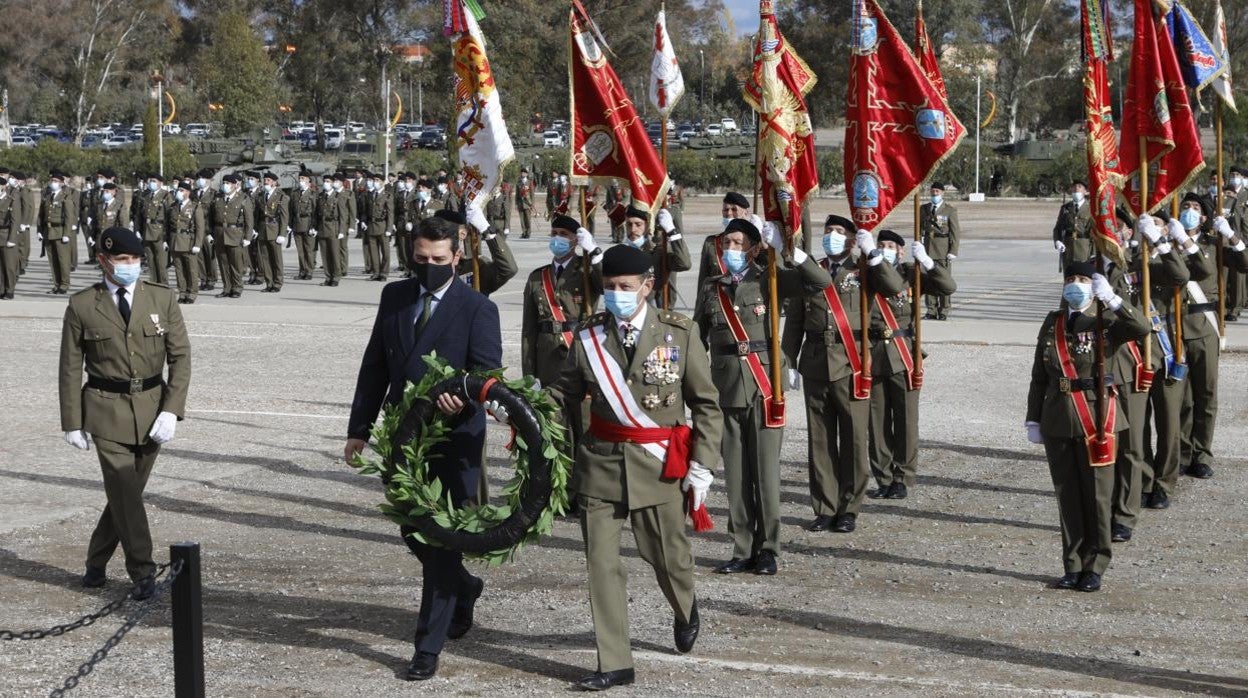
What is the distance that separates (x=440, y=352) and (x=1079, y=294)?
3.39m

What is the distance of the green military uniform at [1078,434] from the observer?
327 inches

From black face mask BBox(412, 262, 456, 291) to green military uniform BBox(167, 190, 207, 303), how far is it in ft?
53.2

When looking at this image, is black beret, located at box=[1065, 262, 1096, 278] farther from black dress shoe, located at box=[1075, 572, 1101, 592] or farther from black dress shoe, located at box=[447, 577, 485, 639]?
black dress shoe, located at box=[447, 577, 485, 639]

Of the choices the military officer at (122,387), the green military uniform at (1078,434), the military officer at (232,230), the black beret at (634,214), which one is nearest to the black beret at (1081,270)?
the green military uniform at (1078,434)

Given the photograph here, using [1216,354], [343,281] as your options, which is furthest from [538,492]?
[343,281]

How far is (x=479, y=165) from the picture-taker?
1039cm

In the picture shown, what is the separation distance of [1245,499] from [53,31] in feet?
244

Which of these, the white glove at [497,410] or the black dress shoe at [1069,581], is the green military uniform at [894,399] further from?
the white glove at [497,410]

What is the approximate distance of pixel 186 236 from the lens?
22953 millimetres

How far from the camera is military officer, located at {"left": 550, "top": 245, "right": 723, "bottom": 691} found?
6789 millimetres

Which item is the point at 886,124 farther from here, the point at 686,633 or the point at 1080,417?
the point at 686,633

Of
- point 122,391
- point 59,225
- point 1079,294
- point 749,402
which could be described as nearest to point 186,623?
point 122,391

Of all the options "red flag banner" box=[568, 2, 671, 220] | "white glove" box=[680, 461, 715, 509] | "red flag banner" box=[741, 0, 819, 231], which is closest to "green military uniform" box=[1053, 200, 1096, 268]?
"red flag banner" box=[568, 2, 671, 220]

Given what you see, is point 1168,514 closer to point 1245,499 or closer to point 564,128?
point 1245,499
